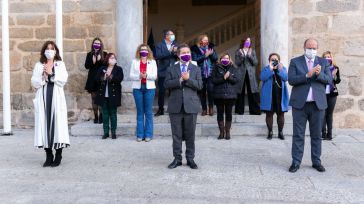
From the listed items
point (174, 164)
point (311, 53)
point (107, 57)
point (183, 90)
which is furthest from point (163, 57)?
point (311, 53)

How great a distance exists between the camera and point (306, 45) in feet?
21.0

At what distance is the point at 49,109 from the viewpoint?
6.61 m

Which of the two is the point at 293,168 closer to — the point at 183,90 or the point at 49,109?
the point at 183,90

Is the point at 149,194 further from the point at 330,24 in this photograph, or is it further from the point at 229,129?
the point at 330,24

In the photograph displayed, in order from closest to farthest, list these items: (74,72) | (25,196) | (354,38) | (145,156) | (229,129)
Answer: (25,196), (145,156), (229,129), (354,38), (74,72)

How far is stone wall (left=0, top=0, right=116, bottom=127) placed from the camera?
10.0 meters

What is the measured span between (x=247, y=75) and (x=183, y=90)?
3155 mm

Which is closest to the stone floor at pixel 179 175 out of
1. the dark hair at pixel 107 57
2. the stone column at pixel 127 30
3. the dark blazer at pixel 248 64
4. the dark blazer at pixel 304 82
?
the dark blazer at pixel 304 82

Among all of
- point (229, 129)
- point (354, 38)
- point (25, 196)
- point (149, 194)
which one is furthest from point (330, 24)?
point (25, 196)

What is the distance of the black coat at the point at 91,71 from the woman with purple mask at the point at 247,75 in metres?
2.65

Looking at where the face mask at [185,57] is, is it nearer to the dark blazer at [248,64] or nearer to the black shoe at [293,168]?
the black shoe at [293,168]

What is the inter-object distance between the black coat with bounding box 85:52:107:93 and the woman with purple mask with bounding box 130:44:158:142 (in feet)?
3.78

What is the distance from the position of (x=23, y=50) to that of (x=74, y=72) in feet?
3.94

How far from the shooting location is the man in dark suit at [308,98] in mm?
6332
